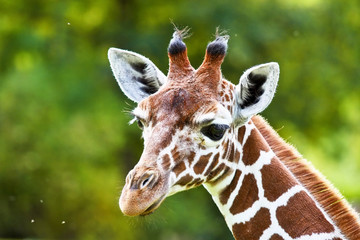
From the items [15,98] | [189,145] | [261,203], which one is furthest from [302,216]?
[15,98]

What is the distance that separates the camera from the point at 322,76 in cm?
3002

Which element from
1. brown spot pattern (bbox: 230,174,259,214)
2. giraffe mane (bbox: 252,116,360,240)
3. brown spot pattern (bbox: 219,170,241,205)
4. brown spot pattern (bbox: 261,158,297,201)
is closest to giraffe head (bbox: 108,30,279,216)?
brown spot pattern (bbox: 219,170,241,205)

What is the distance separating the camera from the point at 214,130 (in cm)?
687

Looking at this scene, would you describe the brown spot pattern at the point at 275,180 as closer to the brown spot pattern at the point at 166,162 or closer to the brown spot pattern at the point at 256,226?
the brown spot pattern at the point at 256,226

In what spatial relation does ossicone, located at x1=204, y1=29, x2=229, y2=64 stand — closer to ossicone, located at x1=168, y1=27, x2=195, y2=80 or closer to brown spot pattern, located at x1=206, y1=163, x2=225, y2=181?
ossicone, located at x1=168, y1=27, x2=195, y2=80

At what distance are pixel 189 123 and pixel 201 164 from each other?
1.27ft

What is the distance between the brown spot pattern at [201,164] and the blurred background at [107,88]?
19.1 meters

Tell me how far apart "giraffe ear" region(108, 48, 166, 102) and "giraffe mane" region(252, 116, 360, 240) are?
3.42ft

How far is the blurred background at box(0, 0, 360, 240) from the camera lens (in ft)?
89.0

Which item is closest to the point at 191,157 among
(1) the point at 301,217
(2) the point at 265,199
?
(2) the point at 265,199

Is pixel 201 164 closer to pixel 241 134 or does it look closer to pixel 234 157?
pixel 234 157

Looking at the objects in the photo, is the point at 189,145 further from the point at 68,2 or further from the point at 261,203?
the point at 68,2

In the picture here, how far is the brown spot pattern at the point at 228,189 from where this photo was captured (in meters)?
7.13

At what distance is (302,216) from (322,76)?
23.6 metres
